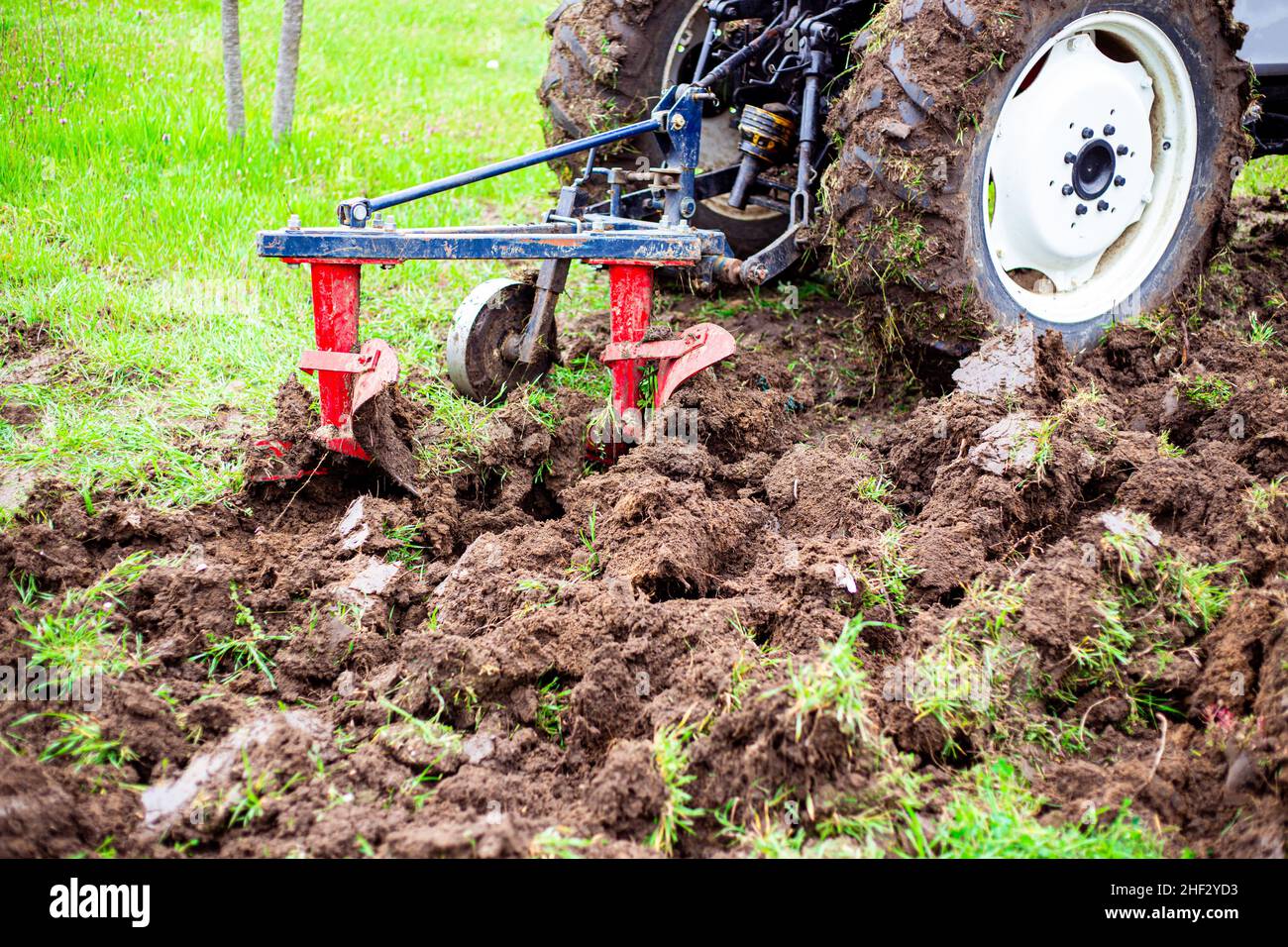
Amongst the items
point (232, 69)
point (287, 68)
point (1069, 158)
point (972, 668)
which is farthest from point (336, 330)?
point (287, 68)

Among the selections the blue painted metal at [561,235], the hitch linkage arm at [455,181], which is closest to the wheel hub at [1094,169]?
the blue painted metal at [561,235]

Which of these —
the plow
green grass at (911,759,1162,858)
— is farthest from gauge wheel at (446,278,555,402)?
green grass at (911,759,1162,858)

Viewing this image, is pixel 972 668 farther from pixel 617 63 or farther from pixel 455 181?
pixel 617 63

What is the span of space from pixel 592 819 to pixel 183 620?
121 cm

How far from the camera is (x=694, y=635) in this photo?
2.37 metres

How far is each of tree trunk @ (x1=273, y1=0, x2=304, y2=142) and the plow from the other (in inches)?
98.0

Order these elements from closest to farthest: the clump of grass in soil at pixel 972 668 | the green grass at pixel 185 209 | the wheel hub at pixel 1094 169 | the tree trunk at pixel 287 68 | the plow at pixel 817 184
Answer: the clump of grass in soil at pixel 972 668 → the plow at pixel 817 184 → the wheel hub at pixel 1094 169 → the green grass at pixel 185 209 → the tree trunk at pixel 287 68

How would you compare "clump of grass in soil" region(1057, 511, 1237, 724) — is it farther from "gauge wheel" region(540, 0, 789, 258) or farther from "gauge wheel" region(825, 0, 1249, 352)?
Answer: "gauge wheel" region(540, 0, 789, 258)

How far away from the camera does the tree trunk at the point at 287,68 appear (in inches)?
245

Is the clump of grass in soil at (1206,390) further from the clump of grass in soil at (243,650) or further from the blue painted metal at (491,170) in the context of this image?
the clump of grass in soil at (243,650)

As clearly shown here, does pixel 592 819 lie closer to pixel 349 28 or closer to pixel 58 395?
pixel 58 395

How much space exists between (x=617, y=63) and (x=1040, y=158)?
5.83 feet

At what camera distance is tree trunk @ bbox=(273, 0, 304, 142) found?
6.23 m

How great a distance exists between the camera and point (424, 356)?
4.35 meters
